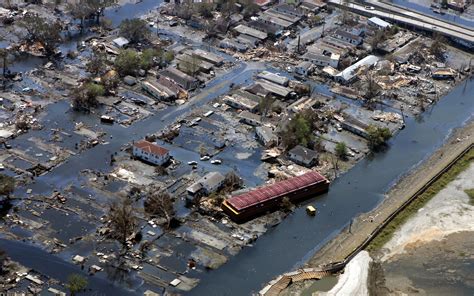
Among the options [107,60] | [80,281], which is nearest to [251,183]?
[80,281]

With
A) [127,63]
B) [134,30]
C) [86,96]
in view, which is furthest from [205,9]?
[86,96]

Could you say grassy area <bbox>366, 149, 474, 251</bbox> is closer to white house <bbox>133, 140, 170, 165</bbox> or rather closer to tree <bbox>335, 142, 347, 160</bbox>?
tree <bbox>335, 142, 347, 160</bbox>

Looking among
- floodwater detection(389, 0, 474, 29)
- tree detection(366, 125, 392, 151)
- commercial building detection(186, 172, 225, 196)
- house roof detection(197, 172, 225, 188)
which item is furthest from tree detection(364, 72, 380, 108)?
floodwater detection(389, 0, 474, 29)

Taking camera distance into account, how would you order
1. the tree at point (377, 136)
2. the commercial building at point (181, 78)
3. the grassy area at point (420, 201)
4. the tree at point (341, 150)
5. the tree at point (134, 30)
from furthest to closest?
1. the tree at point (134, 30)
2. the commercial building at point (181, 78)
3. the tree at point (377, 136)
4. the tree at point (341, 150)
5. the grassy area at point (420, 201)

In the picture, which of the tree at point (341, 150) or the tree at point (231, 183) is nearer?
the tree at point (231, 183)

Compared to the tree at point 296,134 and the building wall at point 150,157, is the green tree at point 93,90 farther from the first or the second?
the tree at point 296,134

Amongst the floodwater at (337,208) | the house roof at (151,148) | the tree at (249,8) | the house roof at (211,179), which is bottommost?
the floodwater at (337,208)

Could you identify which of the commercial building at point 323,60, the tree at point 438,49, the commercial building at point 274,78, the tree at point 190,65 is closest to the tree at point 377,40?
the tree at point 438,49
